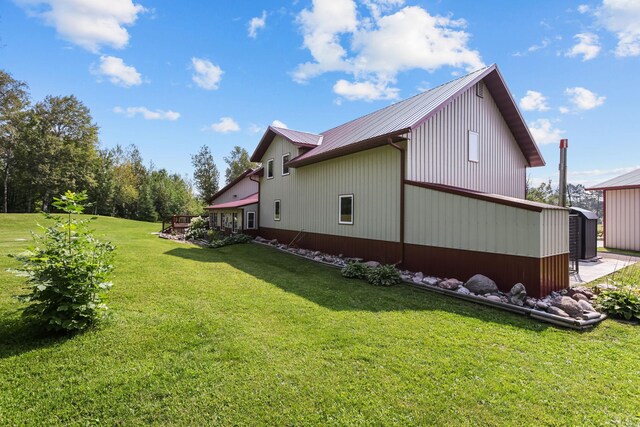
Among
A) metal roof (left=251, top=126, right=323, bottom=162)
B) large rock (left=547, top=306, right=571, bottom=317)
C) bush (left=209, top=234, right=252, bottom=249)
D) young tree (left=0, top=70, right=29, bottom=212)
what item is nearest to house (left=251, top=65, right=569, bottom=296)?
metal roof (left=251, top=126, right=323, bottom=162)

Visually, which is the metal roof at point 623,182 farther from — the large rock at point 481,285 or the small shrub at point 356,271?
the small shrub at point 356,271

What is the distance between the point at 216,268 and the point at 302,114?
52.5 ft

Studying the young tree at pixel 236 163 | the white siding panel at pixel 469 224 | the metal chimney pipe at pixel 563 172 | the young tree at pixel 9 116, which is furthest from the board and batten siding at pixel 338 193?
the young tree at pixel 9 116

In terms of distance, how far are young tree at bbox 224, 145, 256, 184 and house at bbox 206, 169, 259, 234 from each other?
18.3m

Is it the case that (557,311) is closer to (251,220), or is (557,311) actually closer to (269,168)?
(269,168)

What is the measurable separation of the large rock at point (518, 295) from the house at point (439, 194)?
42 centimetres

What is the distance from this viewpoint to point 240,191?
26969 mm

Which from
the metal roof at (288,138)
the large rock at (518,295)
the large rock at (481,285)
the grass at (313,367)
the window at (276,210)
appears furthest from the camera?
the window at (276,210)

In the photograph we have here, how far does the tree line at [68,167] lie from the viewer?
33.2 meters

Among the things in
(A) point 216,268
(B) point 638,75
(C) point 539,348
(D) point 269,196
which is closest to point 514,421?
(C) point 539,348

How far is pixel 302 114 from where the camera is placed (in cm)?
2245

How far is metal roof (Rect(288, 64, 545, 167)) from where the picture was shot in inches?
354

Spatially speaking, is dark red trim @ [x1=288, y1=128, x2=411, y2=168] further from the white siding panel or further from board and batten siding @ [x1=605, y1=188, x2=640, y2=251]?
board and batten siding @ [x1=605, y1=188, x2=640, y2=251]

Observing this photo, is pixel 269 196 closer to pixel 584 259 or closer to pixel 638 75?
pixel 584 259
